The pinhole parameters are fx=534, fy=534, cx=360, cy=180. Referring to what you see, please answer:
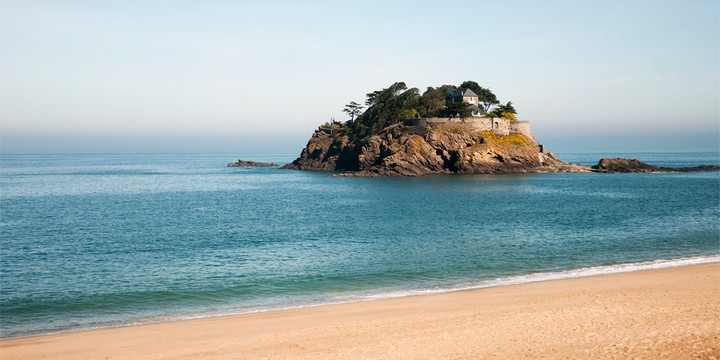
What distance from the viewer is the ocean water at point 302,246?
23.2 m

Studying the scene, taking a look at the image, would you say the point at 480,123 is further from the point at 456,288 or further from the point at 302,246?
the point at 456,288

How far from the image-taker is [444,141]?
97938mm

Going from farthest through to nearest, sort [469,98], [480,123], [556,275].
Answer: [469,98] < [480,123] < [556,275]

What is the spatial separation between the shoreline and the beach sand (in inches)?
27.3

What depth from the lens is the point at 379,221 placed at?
154 ft

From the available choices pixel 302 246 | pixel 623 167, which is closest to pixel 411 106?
pixel 623 167

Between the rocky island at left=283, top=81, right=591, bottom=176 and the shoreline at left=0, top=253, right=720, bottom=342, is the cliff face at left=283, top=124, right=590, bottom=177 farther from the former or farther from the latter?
the shoreline at left=0, top=253, right=720, bottom=342

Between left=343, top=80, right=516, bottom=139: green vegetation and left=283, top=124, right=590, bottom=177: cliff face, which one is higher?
left=343, top=80, right=516, bottom=139: green vegetation

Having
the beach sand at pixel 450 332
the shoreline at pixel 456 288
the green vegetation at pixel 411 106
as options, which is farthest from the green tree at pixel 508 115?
the beach sand at pixel 450 332

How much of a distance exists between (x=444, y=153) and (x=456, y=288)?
246 feet

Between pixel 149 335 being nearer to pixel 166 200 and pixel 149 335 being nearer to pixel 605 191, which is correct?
pixel 166 200

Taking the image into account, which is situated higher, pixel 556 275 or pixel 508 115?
pixel 508 115

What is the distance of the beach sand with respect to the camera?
50.3 ft

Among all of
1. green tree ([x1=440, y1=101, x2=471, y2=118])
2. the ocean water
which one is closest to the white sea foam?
the ocean water
